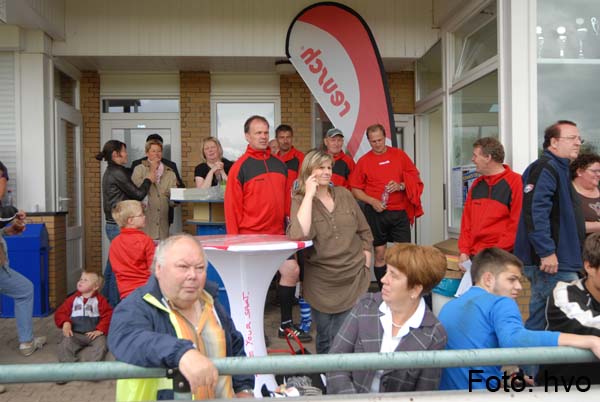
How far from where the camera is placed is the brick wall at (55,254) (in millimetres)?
6027

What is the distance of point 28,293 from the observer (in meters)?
4.58

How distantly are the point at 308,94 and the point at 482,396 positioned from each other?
6366 mm

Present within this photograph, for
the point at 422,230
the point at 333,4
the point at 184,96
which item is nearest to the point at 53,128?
the point at 184,96

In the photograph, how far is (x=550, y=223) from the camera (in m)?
3.65

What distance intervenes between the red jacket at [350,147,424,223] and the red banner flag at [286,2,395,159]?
0.46 metres

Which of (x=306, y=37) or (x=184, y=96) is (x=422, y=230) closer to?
(x=306, y=37)

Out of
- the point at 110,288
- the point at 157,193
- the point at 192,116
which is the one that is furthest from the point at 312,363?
the point at 192,116

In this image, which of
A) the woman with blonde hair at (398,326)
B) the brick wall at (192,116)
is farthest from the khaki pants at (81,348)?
the brick wall at (192,116)

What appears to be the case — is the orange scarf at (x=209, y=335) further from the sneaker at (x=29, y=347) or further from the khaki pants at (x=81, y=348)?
the sneaker at (x=29, y=347)

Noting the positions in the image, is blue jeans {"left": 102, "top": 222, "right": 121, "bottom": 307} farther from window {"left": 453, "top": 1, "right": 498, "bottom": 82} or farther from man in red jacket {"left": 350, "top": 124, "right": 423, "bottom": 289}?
window {"left": 453, "top": 1, "right": 498, "bottom": 82}

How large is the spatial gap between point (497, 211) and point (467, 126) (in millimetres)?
2259

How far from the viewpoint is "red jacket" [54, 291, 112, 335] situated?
169 inches

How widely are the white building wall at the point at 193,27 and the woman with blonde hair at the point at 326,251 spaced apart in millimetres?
3718

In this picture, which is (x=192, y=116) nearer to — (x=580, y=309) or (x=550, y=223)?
(x=550, y=223)
